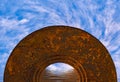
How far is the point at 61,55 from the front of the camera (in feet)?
11.0

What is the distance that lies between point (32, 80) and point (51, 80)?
0.19 m

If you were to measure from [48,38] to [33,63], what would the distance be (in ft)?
0.96

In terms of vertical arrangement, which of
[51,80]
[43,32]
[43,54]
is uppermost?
[43,32]

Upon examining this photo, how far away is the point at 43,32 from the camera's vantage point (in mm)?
3363

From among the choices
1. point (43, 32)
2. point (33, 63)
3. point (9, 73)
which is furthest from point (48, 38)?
point (9, 73)

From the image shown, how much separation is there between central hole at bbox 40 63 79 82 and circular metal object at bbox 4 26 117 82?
5cm

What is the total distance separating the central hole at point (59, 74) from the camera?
332 cm

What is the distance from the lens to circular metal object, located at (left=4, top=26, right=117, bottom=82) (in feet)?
11.0

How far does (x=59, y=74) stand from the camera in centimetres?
335

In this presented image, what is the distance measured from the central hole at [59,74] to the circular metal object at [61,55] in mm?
50

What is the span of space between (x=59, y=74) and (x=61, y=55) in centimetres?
19

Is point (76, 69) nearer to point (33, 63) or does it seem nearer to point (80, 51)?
point (80, 51)

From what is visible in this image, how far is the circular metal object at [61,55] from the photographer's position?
3.36 m

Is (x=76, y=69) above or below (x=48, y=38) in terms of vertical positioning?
below
